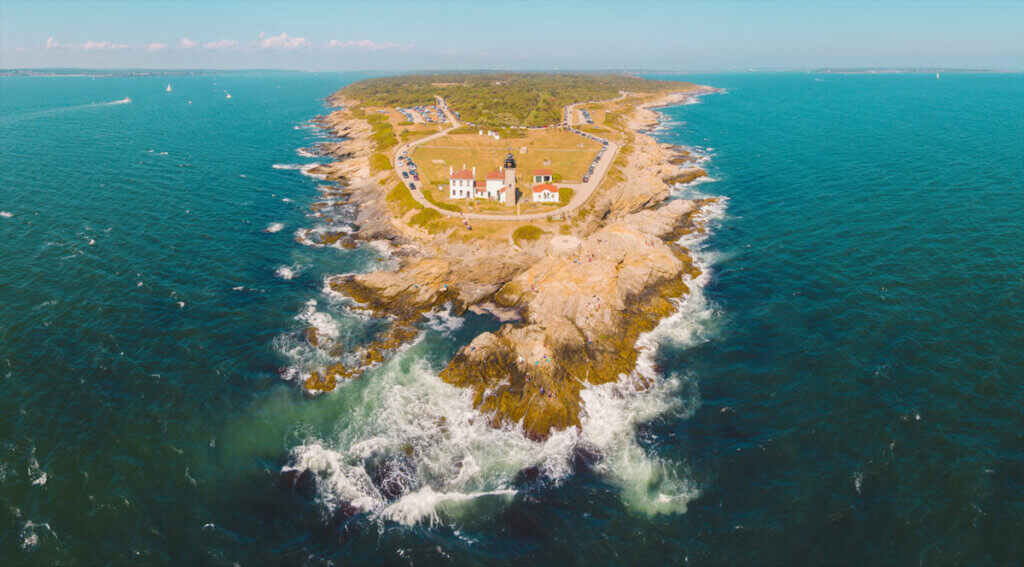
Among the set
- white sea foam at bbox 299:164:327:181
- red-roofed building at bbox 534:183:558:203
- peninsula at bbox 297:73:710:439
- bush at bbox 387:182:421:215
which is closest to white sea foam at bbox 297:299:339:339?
peninsula at bbox 297:73:710:439

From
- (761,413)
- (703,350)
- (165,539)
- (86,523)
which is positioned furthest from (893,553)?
(86,523)

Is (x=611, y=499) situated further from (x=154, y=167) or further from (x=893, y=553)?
(x=154, y=167)

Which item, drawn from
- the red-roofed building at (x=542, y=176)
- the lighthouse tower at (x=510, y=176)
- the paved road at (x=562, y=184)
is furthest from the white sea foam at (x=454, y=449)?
the red-roofed building at (x=542, y=176)

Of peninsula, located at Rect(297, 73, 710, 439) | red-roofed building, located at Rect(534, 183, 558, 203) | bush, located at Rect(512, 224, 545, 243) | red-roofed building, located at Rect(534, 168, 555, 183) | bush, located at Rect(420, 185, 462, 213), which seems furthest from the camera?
red-roofed building, located at Rect(534, 168, 555, 183)

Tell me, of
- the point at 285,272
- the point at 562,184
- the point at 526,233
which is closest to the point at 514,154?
the point at 562,184

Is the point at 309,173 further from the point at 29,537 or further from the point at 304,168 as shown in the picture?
the point at 29,537

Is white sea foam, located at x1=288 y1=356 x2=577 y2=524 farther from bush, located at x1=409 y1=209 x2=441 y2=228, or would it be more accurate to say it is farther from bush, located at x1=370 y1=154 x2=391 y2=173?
bush, located at x1=370 y1=154 x2=391 y2=173
